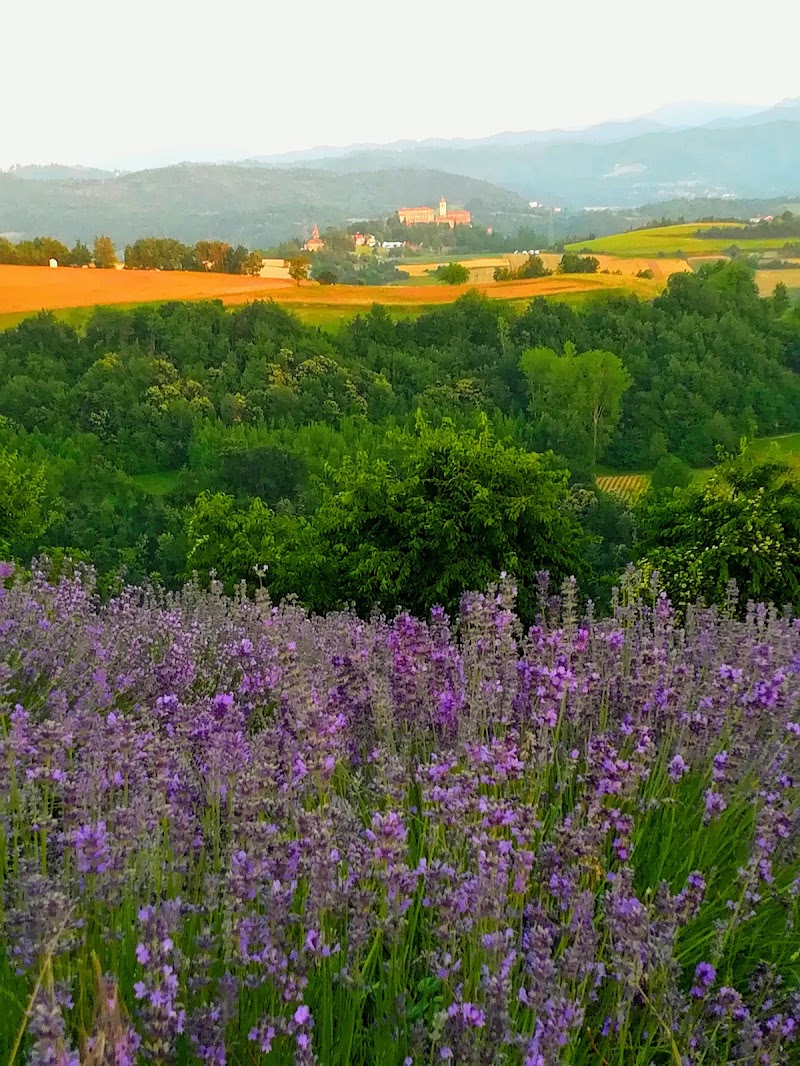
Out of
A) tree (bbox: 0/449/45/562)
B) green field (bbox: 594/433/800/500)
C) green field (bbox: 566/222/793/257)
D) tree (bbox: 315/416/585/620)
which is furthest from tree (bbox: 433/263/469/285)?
tree (bbox: 315/416/585/620)

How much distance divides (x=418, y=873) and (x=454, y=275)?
41396 mm

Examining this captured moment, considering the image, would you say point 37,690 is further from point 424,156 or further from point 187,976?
point 424,156

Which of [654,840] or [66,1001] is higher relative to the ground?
[66,1001]

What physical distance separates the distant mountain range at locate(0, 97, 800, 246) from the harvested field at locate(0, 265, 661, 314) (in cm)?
2297

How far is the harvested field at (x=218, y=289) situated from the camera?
3616 centimetres

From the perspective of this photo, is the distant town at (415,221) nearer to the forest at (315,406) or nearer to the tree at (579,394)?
the forest at (315,406)

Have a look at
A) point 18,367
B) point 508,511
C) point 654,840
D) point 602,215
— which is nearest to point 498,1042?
point 654,840

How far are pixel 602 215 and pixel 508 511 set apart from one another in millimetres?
55547

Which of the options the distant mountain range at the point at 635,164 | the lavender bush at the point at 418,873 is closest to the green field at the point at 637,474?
the lavender bush at the point at 418,873

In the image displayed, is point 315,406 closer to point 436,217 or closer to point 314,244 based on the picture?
point 314,244

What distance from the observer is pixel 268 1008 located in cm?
148

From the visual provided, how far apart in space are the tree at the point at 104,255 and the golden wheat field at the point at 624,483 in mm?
22046

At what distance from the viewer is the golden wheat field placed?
2967 centimetres

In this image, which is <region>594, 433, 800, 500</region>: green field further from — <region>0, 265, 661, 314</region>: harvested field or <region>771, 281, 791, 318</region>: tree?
<region>0, 265, 661, 314</region>: harvested field
